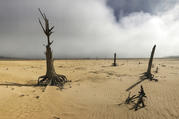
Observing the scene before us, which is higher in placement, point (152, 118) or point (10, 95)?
point (10, 95)

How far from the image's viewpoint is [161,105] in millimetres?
8234

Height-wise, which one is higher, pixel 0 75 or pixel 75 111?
pixel 0 75

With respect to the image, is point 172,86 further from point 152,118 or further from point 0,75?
point 0,75

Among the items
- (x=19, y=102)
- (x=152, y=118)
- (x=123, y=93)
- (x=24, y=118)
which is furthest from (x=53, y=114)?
(x=123, y=93)

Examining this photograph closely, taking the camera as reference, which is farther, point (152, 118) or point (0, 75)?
point (0, 75)

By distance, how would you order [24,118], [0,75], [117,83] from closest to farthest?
[24,118] < [117,83] < [0,75]

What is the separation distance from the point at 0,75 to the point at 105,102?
37.2 feet

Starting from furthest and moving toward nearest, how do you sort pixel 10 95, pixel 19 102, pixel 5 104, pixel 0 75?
pixel 0 75 < pixel 10 95 < pixel 19 102 < pixel 5 104

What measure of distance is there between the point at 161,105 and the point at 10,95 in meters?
8.75

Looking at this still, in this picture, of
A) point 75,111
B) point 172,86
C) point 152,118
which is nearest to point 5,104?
point 75,111

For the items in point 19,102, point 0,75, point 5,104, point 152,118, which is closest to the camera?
point 152,118

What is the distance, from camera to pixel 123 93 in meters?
10.4

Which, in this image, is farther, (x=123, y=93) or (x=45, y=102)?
(x=123, y=93)

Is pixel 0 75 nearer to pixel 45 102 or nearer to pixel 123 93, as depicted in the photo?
pixel 45 102
